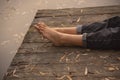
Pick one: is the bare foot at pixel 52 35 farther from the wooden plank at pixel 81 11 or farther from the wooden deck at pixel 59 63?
the wooden plank at pixel 81 11

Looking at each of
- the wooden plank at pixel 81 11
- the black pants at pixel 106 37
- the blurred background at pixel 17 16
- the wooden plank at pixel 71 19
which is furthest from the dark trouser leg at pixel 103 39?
the blurred background at pixel 17 16

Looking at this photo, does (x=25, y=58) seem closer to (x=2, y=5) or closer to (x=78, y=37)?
(x=78, y=37)

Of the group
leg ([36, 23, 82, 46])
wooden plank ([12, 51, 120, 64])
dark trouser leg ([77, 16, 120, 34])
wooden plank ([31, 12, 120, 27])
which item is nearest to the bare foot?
leg ([36, 23, 82, 46])

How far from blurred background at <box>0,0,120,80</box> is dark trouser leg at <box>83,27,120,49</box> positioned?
3.18 feet

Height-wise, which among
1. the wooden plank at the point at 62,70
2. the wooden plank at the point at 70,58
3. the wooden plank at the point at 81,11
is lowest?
the wooden plank at the point at 62,70

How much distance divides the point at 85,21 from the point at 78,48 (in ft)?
1.61

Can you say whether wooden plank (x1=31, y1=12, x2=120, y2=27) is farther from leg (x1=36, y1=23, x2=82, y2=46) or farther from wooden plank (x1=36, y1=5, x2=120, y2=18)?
leg (x1=36, y1=23, x2=82, y2=46)

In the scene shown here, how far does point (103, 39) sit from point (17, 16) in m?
1.92

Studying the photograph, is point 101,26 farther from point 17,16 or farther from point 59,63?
point 17,16

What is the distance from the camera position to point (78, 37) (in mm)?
1806

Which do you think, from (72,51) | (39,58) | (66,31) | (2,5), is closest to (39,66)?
(39,58)

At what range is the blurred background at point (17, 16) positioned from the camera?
264 centimetres

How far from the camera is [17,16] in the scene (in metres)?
3.39

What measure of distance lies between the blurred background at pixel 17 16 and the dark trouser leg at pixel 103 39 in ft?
3.18
